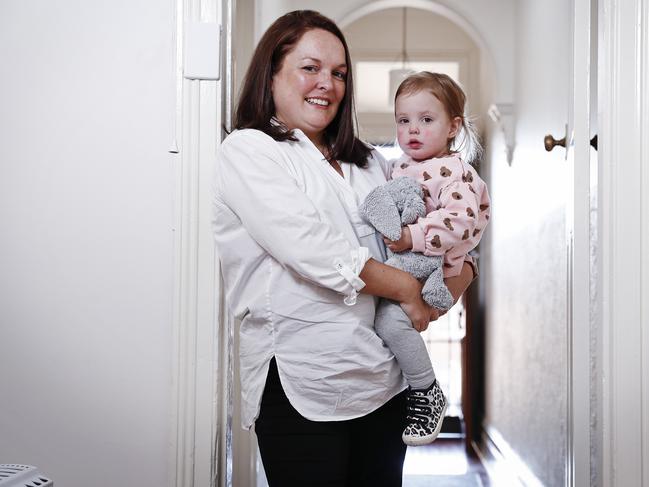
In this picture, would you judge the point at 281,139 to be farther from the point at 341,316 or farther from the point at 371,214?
the point at 341,316

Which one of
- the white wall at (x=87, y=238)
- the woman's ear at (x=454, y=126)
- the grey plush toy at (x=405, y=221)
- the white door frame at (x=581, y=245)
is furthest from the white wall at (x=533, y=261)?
the white wall at (x=87, y=238)

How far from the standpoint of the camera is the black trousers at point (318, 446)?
133cm

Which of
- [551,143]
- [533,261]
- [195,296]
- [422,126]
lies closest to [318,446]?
[195,296]

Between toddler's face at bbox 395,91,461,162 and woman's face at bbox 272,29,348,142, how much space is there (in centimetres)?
17

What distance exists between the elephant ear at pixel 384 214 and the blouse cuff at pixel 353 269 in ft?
0.29

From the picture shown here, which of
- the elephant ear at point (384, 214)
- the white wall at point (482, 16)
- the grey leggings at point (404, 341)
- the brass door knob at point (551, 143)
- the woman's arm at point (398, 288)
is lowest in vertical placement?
the grey leggings at point (404, 341)

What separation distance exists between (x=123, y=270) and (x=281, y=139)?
0.59 meters

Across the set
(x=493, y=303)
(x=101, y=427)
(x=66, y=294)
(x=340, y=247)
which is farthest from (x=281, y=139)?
(x=493, y=303)

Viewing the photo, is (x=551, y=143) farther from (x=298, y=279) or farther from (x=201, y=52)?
(x=298, y=279)

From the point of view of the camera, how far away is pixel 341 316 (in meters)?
1.33

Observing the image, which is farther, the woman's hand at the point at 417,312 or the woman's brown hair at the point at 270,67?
the woman's brown hair at the point at 270,67

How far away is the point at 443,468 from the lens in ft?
12.4

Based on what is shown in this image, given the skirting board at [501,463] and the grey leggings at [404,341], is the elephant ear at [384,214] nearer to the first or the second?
the grey leggings at [404,341]

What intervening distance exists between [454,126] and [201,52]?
0.61 m
